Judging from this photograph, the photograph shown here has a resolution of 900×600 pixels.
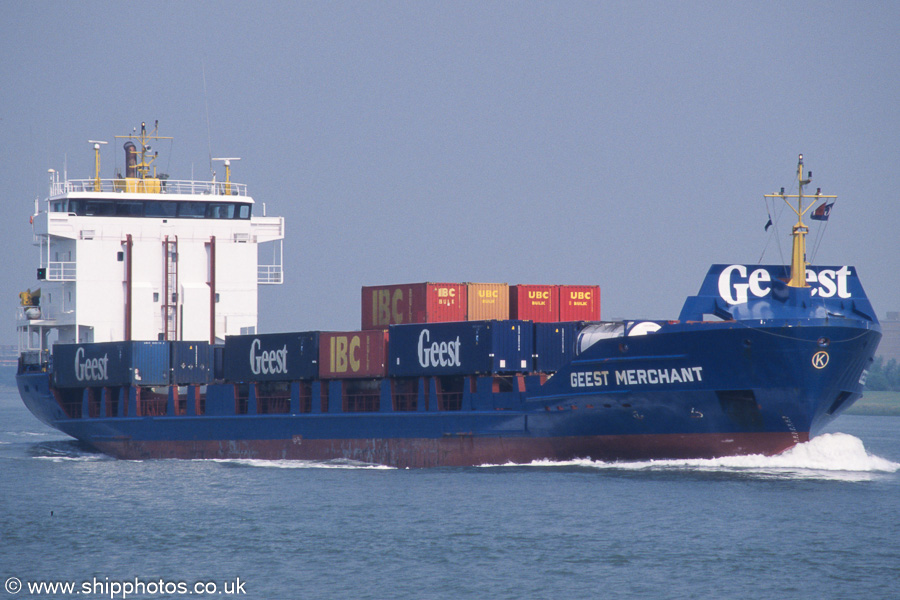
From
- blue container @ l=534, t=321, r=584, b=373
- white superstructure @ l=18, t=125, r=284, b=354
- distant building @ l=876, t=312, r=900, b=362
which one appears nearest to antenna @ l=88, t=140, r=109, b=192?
white superstructure @ l=18, t=125, r=284, b=354

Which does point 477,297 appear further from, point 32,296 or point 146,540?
point 32,296

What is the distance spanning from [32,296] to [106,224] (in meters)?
5.93

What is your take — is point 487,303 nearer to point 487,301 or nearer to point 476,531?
point 487,301

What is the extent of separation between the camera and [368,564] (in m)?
21.1

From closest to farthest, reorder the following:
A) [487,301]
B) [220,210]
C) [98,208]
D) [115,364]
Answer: [487,301]
[115,364]
[98,208]
[220,210]

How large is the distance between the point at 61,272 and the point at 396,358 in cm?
1573

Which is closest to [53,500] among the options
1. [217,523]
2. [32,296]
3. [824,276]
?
[217,523]

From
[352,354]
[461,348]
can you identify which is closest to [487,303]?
[461,348]

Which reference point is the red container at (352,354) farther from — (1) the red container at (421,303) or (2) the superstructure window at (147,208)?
(2) the superstructure window at (147,208)

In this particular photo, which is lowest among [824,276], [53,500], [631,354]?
[53,500]

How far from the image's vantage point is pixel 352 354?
3372 centimetres

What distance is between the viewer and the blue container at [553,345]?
31672 mm

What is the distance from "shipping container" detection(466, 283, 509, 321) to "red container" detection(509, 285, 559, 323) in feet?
0.98

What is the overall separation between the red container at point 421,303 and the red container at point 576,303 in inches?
119
